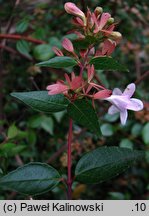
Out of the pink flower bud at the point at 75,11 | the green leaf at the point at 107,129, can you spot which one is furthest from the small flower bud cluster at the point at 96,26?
the green leaf at the point at 107,129

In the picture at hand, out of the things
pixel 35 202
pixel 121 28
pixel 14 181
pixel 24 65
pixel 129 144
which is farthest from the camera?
pixel 121 28

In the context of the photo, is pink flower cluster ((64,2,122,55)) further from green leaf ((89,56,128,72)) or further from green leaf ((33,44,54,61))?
green leaf ((33,44,54,61))

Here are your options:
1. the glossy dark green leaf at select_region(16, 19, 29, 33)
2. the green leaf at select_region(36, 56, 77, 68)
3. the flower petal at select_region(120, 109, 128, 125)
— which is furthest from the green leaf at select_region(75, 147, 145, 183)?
the glossy dark green leaf at select_region(16, 19, 29, 33)

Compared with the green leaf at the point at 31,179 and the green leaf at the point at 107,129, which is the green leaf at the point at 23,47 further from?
the green leaf at the point at 31,179

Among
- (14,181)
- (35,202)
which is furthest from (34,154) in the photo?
(14,181)

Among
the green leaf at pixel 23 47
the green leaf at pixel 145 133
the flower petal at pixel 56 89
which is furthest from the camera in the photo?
the green leaf at pixel 23 47

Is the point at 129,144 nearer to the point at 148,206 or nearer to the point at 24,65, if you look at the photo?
the point at 148,206
